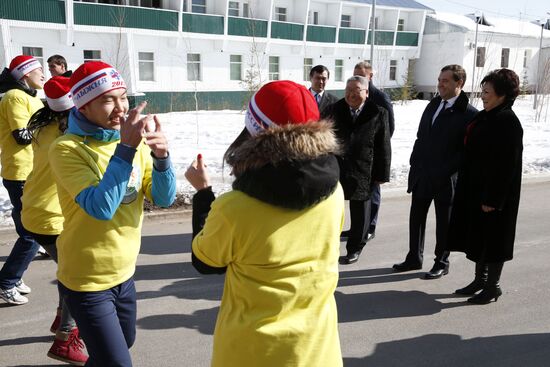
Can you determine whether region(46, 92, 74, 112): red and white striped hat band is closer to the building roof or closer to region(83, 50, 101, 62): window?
region(83, 50, 101, 62): window

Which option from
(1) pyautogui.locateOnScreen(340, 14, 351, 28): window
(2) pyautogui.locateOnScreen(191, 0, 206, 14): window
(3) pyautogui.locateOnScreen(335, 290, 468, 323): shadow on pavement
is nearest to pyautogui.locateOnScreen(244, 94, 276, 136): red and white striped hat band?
(3) pyautogui.locateOnScreen(335, 290, 468, 323): shadow on pavement

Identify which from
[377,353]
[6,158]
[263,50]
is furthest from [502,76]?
[263,50]

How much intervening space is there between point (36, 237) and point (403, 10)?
37.8m

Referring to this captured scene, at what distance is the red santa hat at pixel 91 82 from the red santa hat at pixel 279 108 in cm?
93

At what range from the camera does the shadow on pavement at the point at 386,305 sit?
4242 mm

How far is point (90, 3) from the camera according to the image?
21938 millimetres

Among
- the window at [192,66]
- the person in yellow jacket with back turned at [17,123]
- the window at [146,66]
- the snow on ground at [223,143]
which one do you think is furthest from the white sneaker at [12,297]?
the window at [192,66]

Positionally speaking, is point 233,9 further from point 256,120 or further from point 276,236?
point 276,236

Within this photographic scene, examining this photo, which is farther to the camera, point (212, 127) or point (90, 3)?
point (90, 3)

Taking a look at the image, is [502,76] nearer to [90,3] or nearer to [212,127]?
[212,127]

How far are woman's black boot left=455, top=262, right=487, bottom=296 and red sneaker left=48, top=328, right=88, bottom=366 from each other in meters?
3.32

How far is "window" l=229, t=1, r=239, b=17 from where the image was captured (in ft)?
94.9

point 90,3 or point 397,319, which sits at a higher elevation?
point 90,3

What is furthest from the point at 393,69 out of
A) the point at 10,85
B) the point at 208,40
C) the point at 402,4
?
the point at 10,85
